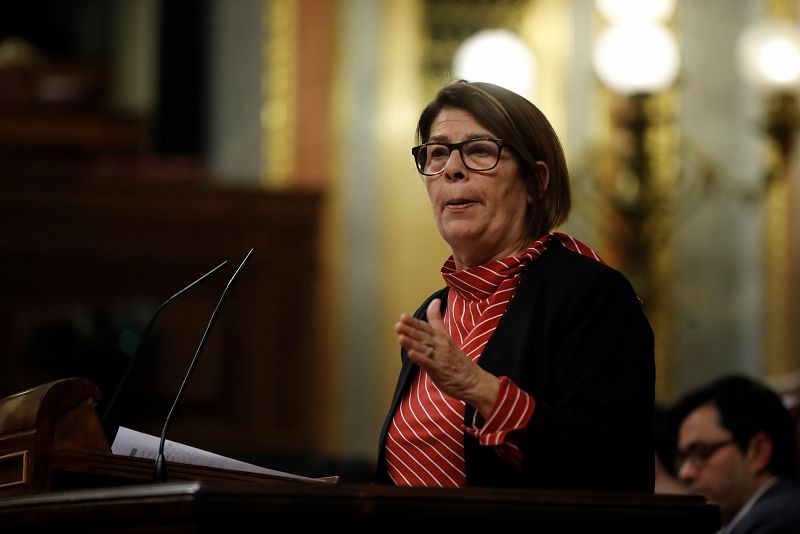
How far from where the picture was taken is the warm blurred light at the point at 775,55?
18.4ft

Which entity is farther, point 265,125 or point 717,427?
point 265,125

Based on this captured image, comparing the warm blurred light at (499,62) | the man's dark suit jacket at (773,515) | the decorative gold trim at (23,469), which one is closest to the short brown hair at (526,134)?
the decorative gold trim at (23,469)

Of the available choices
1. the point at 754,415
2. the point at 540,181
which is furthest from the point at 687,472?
the point at 540,181

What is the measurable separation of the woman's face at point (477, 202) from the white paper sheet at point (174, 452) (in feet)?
1.47

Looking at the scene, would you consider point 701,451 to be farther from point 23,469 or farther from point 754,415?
point 23,469

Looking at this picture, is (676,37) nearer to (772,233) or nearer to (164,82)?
(772,233)

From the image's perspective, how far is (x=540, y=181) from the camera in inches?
79.7

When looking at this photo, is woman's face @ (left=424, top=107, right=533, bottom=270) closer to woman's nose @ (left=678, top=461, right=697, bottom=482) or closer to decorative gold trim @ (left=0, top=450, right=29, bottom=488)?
decorative gold trim @ (left=0, top=450, right=29, bottom=488)

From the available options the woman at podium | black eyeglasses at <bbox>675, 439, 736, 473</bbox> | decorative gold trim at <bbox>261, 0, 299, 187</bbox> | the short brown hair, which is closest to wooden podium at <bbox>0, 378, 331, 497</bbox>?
the woman at podium

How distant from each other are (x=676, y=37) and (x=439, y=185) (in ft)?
17.1

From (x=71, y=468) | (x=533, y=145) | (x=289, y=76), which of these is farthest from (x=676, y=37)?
(x=71, y=468)

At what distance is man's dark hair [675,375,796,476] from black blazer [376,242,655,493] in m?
1.36

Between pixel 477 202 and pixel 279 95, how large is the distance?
520 cm

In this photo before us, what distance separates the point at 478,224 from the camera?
6.47ft
